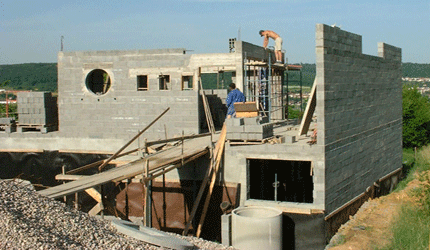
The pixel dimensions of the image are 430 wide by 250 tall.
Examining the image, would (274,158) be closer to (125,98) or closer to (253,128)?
(253,128)

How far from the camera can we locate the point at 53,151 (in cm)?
1834

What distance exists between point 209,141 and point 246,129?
2128 millimetres

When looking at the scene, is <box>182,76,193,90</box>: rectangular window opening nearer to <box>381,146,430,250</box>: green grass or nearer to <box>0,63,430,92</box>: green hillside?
<box>381,146,430,250</box>: green grass

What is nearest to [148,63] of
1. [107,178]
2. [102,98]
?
[102,98]

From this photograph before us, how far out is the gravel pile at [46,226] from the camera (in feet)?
26.7

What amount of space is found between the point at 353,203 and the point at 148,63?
7.95 m

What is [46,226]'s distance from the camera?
8.77 meters

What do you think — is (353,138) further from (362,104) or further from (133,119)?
(133,119)

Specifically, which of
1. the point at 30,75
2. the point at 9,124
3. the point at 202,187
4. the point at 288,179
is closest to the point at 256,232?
the point at 202,187

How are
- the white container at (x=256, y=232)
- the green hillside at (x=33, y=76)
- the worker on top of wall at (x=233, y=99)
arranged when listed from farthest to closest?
the green hillside at (x=33, y=76) → the worker on top of wall at (x=233, y=99) → the white container at (x=256, y=232)

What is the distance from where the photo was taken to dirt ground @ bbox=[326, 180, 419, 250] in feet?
46.5

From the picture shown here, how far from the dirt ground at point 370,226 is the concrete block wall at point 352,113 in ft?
2.26

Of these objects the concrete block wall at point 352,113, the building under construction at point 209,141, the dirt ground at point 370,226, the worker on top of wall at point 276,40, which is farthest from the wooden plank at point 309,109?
the worker on top of wall at point 276,40

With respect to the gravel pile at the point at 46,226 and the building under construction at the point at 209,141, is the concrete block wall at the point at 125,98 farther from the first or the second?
the gravel pile at the point at 46,226
